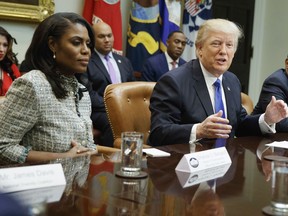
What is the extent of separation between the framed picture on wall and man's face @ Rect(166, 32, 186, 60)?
55.5 inches

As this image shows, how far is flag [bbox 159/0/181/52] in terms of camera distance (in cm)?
495

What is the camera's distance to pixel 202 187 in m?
1.09

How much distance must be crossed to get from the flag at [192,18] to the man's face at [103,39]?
1.38 metres

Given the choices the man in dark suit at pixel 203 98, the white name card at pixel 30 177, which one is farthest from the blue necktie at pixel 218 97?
the white name card at pixel 30 177

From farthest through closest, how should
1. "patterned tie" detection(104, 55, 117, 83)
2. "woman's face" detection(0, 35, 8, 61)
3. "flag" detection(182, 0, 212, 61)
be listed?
"flag" detection(182, 0, 212, 61)
"patterned tie" detection(104, 55, 117, 83)
"woman's face" detection(0, 35, 8, 61)

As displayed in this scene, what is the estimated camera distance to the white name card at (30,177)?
36.6 inches

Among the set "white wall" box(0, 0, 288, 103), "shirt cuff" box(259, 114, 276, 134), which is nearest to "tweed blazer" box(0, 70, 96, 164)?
"shirt cuff" box(259, 114, 276, 134)

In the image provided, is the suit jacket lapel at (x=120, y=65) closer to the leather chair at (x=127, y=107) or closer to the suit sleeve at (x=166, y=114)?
the leather chair at (x=127, y=107)

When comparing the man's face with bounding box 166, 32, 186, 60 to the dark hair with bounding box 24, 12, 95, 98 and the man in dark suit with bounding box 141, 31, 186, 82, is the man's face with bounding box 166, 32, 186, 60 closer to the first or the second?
the man in dark suit with bounding box 141, 31, 186, 82

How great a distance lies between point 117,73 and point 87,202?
3.25 meters

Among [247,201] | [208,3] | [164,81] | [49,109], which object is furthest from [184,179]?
[208,3]

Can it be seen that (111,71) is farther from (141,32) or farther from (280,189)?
(280,189)

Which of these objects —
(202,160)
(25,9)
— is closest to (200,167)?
(202,160)

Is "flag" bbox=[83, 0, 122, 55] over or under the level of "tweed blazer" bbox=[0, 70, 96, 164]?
over
